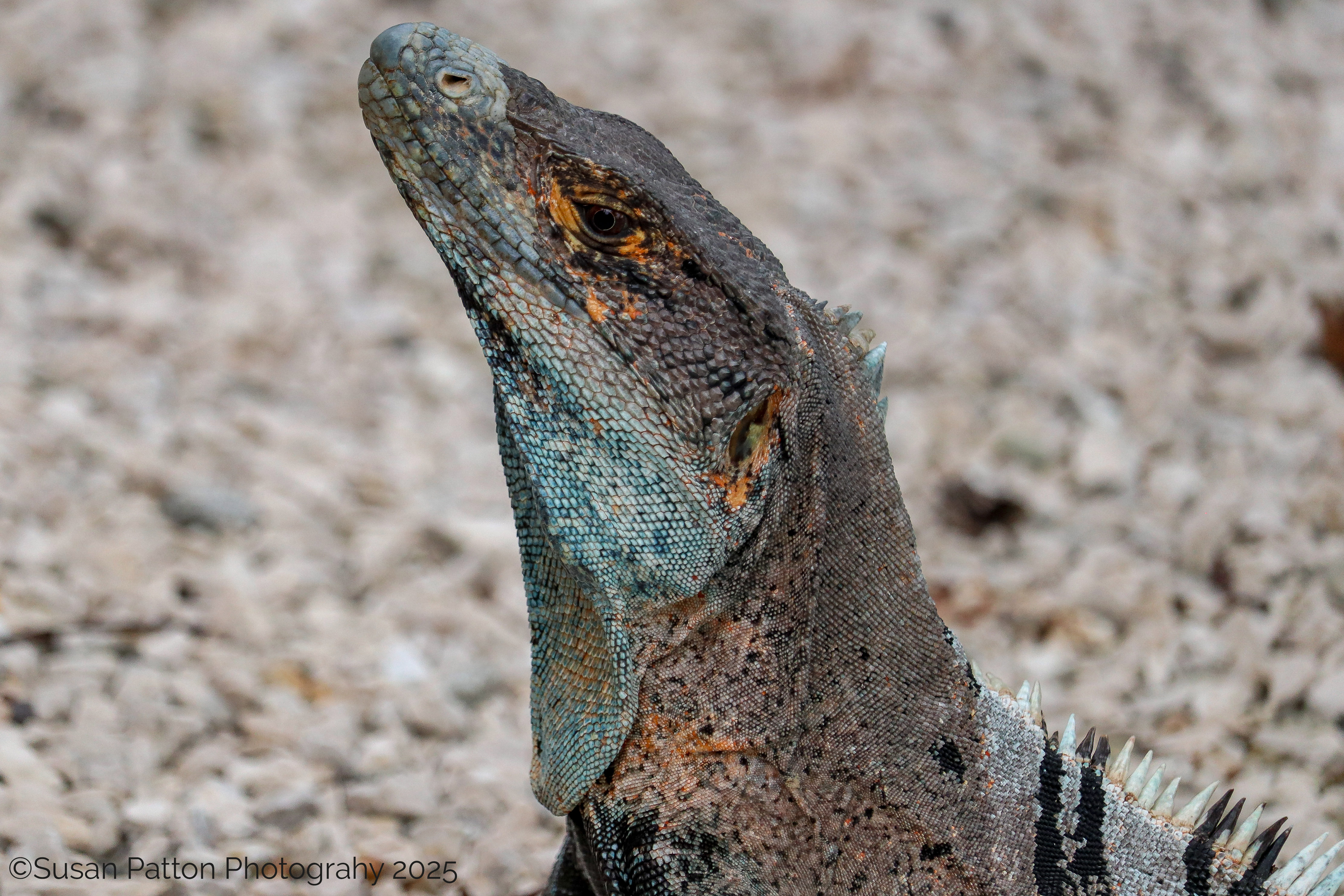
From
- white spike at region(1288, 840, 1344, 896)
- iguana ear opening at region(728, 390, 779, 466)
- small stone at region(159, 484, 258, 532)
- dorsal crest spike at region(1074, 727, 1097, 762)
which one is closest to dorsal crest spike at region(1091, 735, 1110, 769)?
dorsal crest spike at region(1074, 727, 1097, 762)

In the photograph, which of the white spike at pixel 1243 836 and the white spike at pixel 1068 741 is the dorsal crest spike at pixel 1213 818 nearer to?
the white spike at pixel 1243 836

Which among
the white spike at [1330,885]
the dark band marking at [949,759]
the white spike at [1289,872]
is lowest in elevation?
the white spike at [1330,885]

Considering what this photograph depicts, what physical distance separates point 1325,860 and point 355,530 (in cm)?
441

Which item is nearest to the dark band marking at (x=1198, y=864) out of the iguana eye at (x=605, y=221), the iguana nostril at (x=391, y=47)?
the iguana eye at (x=605, y=221)

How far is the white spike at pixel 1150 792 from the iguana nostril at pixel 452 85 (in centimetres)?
240

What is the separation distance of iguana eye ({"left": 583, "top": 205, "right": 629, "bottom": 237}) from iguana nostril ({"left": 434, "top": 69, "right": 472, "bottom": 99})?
0.40 meters

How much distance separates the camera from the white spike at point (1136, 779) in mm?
3307

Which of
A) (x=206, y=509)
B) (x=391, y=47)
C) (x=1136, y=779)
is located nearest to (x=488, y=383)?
(x=206, y=509)

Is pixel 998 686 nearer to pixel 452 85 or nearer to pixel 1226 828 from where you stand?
pixel 1226 828

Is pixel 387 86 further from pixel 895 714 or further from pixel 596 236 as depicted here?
pixel 895 714

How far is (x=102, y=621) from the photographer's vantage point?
5.03 meters

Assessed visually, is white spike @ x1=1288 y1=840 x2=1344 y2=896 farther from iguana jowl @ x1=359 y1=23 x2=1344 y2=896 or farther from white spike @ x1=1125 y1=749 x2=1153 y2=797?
white spike @ x1=1125 y1=749 x2=1153 y2=797

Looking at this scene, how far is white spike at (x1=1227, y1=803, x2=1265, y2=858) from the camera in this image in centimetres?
325

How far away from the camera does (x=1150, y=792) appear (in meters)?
3.29
